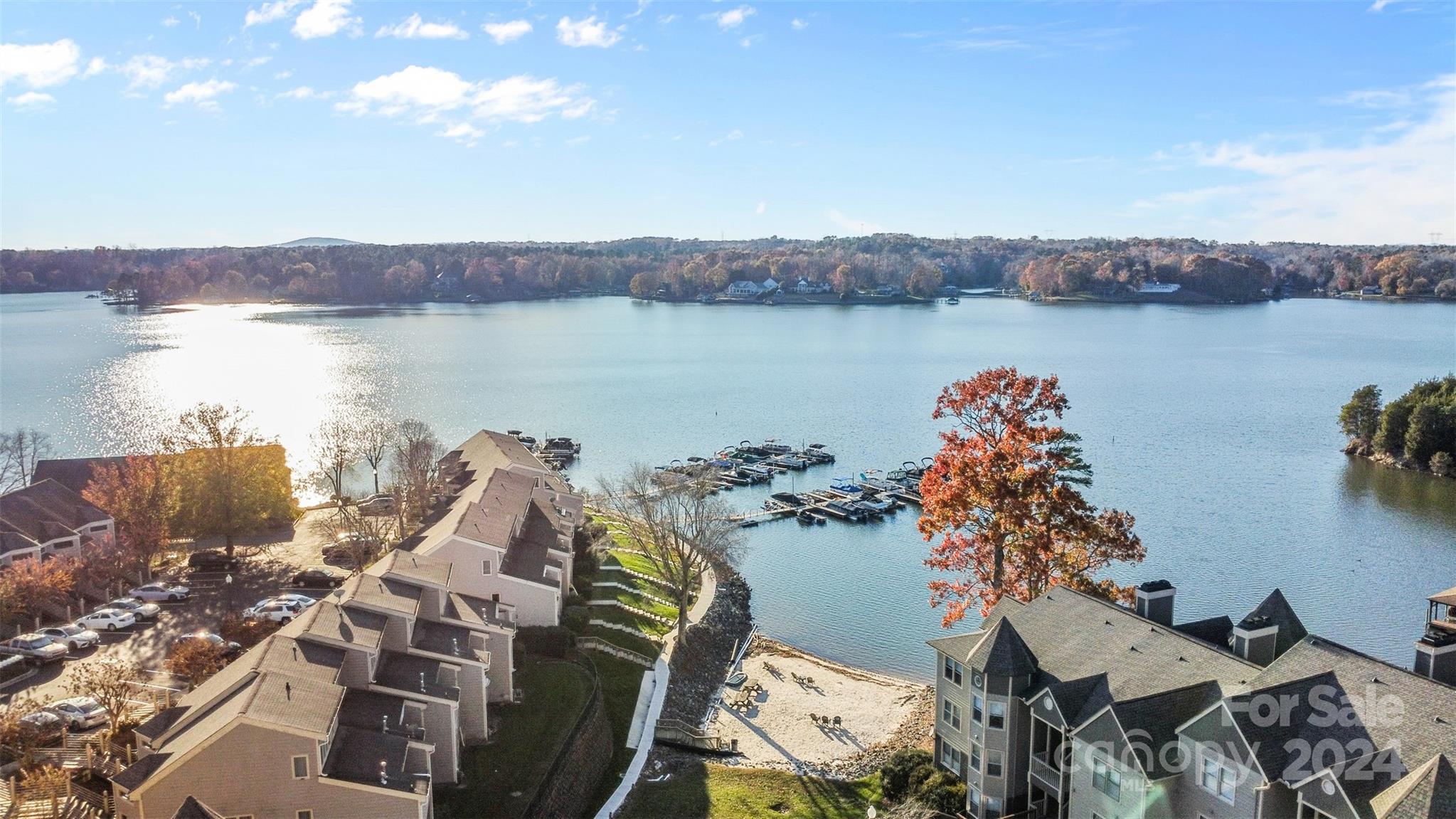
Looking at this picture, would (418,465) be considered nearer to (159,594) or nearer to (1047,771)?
(159,594)

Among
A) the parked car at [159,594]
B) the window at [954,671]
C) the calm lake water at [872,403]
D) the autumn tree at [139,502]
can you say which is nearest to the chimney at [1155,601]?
the window at [954,671]

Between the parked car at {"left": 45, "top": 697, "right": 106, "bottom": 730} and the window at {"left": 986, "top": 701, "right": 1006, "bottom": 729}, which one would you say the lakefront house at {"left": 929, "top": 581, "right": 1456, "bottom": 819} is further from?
the parked car at {"left": 45, "top": 697, "right": 106, "bottom": 730}

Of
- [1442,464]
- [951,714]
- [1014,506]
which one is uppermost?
[1014,506]

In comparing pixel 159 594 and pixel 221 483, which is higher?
pixel 221 483

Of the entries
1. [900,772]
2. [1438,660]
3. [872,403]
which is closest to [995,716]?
[900,772]

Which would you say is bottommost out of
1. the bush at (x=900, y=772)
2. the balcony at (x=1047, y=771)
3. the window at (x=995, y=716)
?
the bush at (x=900, y=772)

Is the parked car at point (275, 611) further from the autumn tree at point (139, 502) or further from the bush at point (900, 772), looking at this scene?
the bush at point (900, 772)
